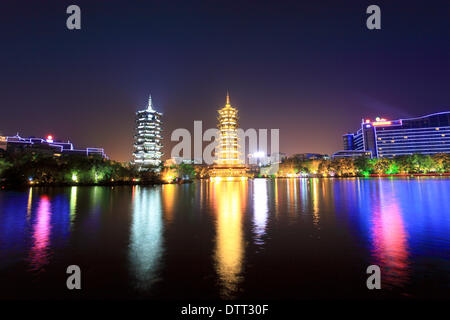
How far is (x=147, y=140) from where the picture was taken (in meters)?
113

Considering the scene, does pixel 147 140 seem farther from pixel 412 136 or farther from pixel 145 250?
pixel 412 136

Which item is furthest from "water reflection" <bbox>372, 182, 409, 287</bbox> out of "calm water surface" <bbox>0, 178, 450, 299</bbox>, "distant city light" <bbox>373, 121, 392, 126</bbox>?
"distant city light" <bbox>373, 121, 392, 126</bbox>

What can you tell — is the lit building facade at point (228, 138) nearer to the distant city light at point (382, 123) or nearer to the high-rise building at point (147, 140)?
the high-rise building at point (147, 140)

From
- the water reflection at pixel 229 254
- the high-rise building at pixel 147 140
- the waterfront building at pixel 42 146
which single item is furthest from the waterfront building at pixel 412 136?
the water reflection at pixel 229 254

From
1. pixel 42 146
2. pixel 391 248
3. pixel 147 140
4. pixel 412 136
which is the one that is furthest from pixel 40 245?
pixel 412 136

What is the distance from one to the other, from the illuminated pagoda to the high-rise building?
46334 millimetres

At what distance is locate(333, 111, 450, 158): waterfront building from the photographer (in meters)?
170

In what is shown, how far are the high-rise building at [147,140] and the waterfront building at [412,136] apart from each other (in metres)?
156

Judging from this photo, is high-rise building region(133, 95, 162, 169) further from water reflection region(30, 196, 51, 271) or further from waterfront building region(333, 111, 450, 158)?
waterfront building region(333, 111, 450, 158)

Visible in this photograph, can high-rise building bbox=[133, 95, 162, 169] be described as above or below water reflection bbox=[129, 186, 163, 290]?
above
